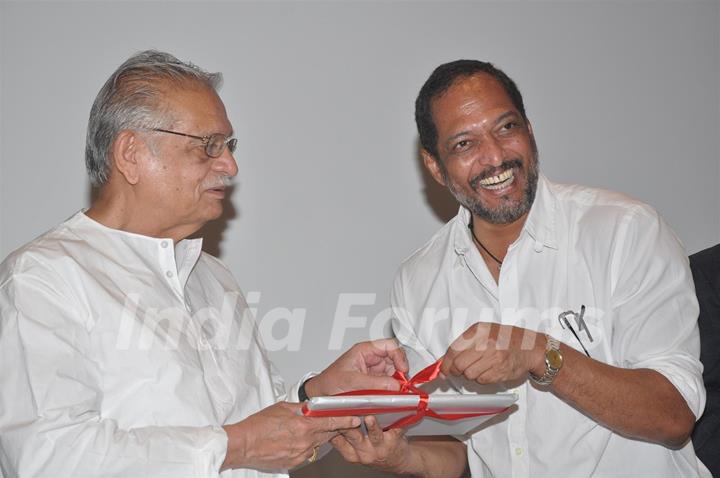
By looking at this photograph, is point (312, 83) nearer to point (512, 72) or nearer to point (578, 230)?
point (512, 72)

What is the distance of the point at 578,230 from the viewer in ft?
8.66

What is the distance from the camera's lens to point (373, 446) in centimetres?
257

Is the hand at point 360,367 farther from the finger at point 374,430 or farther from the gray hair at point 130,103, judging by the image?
the gray hair at point 130,103

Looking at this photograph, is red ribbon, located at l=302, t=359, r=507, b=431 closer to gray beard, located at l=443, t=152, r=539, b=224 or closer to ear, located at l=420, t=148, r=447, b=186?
gray beard, located at l=443, t=152, r=539, b=224

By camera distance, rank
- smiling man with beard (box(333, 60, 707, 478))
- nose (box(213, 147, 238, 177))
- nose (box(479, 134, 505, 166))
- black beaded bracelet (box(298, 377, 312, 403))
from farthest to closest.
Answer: black beaded bracelet (box(298, 377, 312, 403)) → nose (box(479, 134, 505, 166)) → nose (box(213, 147, 238, 177)) → smiling man with beard (box(333, 60, 707, 478))

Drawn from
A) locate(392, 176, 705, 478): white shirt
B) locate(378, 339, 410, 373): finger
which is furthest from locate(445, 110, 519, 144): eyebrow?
locate(378, 339, 410, 373): finger

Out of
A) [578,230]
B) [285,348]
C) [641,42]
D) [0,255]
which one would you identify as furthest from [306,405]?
[641,42]

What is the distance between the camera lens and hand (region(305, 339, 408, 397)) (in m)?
2.68

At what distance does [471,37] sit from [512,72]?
8.9 inches

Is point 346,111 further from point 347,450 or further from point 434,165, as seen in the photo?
point 347,450

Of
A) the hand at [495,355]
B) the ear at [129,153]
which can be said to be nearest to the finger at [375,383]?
the hand at [495,355]

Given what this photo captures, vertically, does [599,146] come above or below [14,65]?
below

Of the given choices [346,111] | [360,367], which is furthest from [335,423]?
[346,111]

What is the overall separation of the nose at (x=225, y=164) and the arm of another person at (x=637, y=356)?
2.68ft
